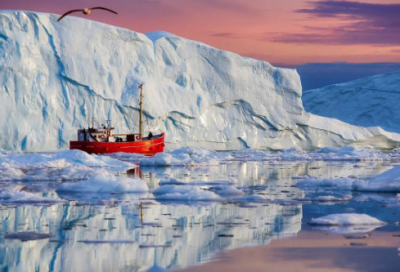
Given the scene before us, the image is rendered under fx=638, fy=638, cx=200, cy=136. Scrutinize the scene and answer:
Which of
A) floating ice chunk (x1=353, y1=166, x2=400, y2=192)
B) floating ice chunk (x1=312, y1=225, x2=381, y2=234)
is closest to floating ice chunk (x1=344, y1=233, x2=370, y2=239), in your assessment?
floating ice chunk (x1=312, y1=225, x2=381, y2=234)

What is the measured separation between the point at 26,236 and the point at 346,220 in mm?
3008

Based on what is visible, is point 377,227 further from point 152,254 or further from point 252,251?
point 152,254

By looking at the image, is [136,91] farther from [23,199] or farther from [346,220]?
[346,220]

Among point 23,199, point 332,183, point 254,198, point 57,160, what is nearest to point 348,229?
point 254,198

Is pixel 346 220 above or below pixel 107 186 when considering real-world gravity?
below

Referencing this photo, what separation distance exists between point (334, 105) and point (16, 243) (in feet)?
139

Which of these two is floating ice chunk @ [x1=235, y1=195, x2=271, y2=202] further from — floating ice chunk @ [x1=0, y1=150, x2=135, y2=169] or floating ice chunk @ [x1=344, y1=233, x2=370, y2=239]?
floating ice chunk @ [x1=0, y1=150, x2=135, y2=169]

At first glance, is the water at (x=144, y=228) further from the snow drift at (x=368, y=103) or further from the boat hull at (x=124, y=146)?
the snow drift at (x=368, y=103)

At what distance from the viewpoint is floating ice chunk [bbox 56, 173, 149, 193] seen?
30.8 feet

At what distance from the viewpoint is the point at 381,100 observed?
43.7m

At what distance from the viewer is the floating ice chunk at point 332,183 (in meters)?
10.3

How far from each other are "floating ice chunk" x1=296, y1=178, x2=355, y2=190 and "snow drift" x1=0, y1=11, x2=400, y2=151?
1399 centimetres

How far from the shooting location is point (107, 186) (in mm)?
9508

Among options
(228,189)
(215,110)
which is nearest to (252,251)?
(228,189)
